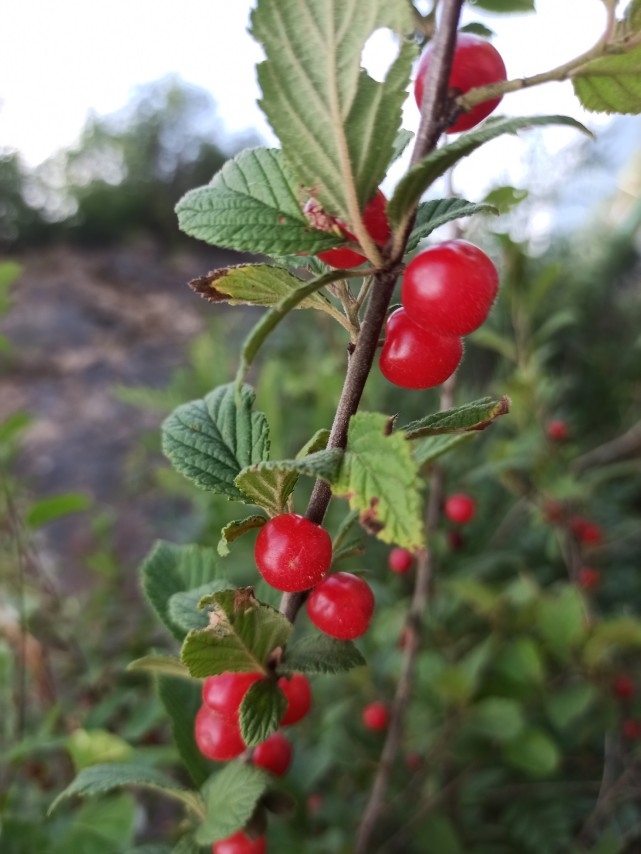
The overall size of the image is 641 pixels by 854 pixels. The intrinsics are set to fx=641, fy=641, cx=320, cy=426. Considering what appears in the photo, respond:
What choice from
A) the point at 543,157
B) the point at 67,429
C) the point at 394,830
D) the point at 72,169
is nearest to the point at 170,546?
the point at 394,830

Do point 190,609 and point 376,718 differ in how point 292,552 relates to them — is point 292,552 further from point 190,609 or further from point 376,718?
point 376,718

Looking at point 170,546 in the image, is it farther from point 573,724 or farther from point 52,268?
point 52,268

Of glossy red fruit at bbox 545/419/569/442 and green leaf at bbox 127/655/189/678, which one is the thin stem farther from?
glossy red fruit at bbox 545/419/569/442

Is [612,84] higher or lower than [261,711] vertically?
higher

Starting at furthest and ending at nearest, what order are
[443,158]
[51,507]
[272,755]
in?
[51,507]
[272,755]
[443,158]

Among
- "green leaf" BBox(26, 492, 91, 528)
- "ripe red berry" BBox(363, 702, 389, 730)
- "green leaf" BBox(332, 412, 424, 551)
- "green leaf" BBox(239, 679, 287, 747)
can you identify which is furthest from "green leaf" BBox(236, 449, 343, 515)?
"ripe red berry" BBox(363, 702, 389, 730)

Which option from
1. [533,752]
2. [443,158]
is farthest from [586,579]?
[443,158]

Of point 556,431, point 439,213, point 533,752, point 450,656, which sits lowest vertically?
point 450,656

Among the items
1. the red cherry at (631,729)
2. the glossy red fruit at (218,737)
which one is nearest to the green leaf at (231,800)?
the glossy red fruit at (218,737)
